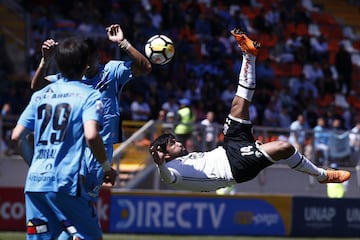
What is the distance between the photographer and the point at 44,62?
9.43 meters

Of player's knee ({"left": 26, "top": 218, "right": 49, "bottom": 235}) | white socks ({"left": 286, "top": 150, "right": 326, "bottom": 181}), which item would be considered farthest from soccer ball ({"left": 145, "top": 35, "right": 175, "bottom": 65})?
player's knee ({"left": 26, "top": 218, "right": 49, "bottom": 235})

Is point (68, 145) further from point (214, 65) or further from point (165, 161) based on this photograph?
point (214, 65)

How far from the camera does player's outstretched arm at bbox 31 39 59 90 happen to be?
368 inches

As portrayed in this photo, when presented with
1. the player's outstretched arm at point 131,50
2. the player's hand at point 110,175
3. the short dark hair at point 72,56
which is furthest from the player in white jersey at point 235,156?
the short dark hair at point 72,56

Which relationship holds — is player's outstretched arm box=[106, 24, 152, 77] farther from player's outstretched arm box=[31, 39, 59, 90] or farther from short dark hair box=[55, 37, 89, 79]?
short dark hair box=[55, 37, 89, 79]

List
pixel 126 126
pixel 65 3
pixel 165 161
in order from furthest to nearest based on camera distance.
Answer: pixel 65 3 < pixel 126 126 < pixel 165 161

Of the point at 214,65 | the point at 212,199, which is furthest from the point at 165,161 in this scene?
the point at 214,65

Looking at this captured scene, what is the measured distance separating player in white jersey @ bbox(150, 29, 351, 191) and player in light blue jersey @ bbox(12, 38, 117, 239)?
3223 millimetres

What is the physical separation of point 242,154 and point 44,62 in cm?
A: 266

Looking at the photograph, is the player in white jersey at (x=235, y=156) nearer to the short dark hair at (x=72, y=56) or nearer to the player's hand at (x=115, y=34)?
the player's hand at (x=115, y=34)

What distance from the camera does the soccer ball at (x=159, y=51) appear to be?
34.7 feet

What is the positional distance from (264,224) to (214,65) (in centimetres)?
743

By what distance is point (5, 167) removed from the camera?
63.4 ft

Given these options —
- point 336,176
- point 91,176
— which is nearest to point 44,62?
point 91,176
